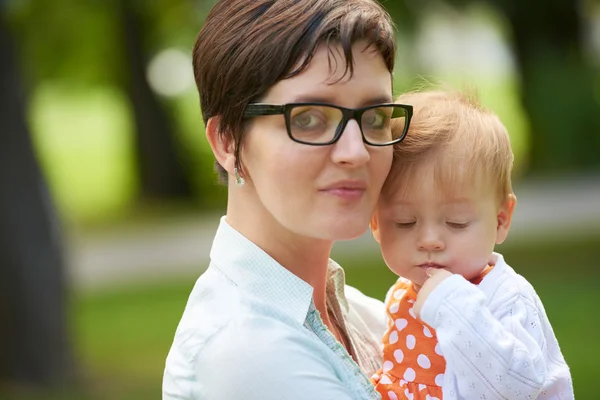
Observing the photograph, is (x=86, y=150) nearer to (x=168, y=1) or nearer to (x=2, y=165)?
(x=168, y=1)

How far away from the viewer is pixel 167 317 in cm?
1070

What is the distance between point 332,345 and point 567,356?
656 cm

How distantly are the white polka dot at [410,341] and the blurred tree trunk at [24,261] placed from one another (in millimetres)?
6095

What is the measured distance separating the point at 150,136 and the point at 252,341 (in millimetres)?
17583

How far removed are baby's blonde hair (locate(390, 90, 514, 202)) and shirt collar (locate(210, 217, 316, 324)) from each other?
0.35 m

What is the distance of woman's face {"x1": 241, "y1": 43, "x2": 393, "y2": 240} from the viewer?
7.52 feet

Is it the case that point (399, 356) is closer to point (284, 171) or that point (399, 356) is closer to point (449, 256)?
point (449, 256)

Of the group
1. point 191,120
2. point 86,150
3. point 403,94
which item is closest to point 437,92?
point 403,94

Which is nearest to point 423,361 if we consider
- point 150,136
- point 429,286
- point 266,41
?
point 429,286

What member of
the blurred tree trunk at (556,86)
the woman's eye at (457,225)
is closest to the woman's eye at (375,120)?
the woman's eye at (457,225)

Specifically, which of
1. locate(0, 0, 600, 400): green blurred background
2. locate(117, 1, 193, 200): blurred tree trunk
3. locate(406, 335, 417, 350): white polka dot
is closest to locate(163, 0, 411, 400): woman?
locate(406, 335, 417, 350): white polka dot

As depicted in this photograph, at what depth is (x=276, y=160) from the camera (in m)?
2.34

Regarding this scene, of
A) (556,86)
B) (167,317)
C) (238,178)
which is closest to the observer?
(238,178)

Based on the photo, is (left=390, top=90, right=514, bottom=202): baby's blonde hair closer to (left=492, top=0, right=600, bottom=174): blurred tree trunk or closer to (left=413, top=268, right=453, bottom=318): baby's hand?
(left=413, top=268, right=453, bottom=318): baby's hand
